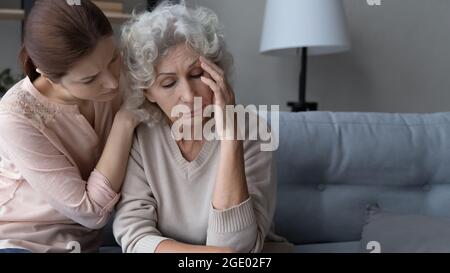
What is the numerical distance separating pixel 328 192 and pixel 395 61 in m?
1.26

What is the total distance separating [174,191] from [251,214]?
0.20m

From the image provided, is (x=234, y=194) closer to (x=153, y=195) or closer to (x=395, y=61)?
(x=153, y=195)

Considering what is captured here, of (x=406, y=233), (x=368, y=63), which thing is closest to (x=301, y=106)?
(x=368, y=63)

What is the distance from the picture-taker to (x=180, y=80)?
3.36 ft

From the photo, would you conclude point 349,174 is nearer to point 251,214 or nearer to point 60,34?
point 251,214

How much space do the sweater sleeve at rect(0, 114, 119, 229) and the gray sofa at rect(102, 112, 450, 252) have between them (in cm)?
63

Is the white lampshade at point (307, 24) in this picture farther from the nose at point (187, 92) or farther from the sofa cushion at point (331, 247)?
the nose at point (187, 92)

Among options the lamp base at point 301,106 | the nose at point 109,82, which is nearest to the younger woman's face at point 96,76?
the nose at point 109,82

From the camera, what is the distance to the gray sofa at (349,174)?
4.90 ft

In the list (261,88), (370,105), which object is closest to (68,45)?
(261,88)

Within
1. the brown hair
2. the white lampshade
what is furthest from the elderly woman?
the white lampshade

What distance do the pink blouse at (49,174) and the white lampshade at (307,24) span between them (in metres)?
1.06

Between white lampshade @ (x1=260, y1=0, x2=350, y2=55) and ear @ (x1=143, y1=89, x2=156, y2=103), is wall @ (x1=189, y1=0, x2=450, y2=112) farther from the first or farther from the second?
ear @ (x1=143, y1=89, x2=156, y2=103)

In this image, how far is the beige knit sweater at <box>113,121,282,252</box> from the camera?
1.04 metres
